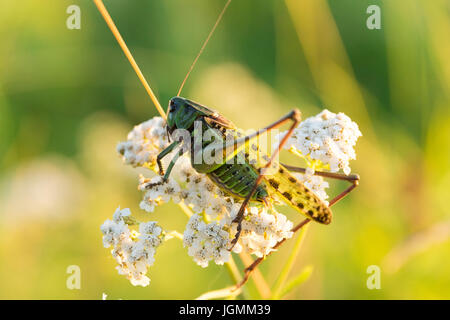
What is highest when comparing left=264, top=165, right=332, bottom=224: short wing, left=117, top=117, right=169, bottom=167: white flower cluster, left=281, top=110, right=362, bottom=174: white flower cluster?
left=117, top=117, right=169, bottom=167: white flower cluster

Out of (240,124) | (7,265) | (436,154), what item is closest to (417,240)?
(436,154)

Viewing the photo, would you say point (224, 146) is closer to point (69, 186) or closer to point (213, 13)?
point (69, 186)

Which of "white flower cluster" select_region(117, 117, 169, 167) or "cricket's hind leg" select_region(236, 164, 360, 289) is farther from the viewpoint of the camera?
"white flower cluster" select_region(117, 117, 169, 167)

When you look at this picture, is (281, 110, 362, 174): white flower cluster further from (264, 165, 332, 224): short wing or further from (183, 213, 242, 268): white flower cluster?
(183, 213, 242, 268): white flower cluster

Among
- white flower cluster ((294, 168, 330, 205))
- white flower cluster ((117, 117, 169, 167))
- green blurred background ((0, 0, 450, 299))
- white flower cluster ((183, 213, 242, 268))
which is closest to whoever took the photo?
white flower cluster ((183, 213, 242, 268))

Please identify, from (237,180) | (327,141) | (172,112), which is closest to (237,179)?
(237,180)

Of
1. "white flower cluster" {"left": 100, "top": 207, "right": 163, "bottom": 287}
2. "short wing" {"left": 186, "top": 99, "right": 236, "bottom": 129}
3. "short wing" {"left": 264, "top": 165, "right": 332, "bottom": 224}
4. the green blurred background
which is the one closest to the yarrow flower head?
"white flower cluster" {"left": 100, "top": 207, "right": 163, "bottom": 287}

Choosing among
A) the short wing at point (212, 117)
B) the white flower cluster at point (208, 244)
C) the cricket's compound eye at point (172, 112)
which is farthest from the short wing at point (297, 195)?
the cricket's compound eye at point (172, 112)
